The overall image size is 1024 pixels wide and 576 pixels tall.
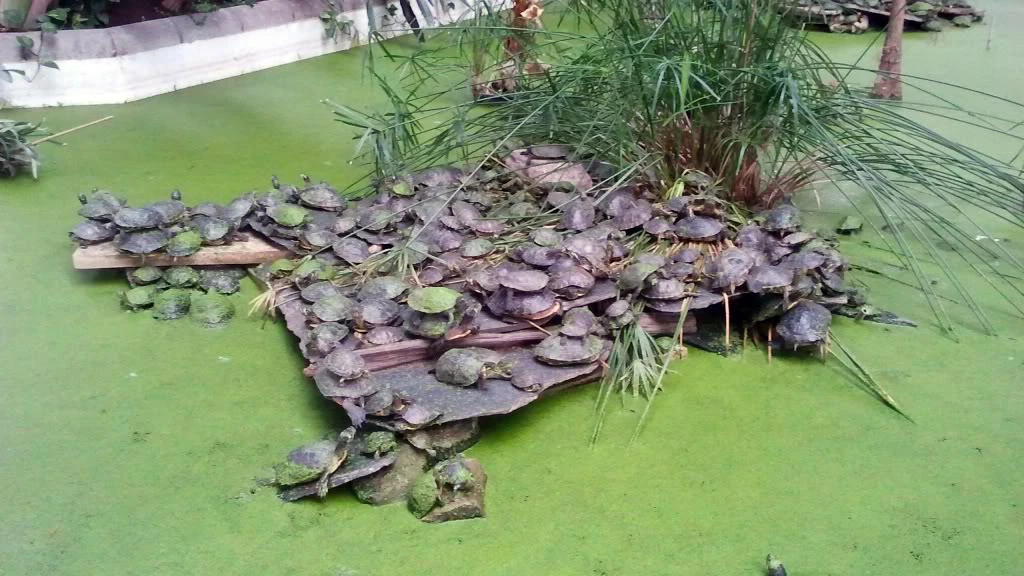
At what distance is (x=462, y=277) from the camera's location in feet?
7.48

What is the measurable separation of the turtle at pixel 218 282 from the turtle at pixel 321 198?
351mm

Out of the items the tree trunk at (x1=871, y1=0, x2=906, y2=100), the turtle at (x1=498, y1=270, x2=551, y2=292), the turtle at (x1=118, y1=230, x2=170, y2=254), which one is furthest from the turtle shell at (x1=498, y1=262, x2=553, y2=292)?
the tree trunk at (x1=871, y1=0, x2=906, y2=100)

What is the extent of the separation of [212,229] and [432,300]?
97 centimetres

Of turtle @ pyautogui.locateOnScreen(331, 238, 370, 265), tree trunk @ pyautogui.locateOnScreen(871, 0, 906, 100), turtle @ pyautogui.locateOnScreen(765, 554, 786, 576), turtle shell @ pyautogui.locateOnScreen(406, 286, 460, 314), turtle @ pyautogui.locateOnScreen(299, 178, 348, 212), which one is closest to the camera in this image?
turtle @ pyautogui.locateOnScreen(765, 554, 786, 576)

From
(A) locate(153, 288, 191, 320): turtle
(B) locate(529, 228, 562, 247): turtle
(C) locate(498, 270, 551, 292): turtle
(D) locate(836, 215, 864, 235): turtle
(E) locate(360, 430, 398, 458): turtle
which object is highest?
(B) locate(529, 228, 562, 247): turtle

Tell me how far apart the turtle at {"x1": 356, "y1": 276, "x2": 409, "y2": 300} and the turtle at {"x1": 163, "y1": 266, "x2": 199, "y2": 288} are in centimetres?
64

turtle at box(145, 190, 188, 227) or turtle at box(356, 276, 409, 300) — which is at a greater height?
turtle at box(145, 190, 188, 227)

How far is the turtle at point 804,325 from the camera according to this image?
6.93ft

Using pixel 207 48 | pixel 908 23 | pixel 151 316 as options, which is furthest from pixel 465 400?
pixel 908 23

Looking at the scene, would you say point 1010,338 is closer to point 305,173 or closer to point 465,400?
point 465,400

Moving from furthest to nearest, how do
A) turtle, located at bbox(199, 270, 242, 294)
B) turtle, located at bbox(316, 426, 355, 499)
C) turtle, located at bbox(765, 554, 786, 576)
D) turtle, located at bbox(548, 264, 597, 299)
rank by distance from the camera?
turtle, located at bbox(199, 270, 242, 294) → turtle, located at bbox(548, 264, 597, 299) → turtle, located at bbox(316, 426, 355, 499) → turtle, located at bbox(765, 554, 786, 576)

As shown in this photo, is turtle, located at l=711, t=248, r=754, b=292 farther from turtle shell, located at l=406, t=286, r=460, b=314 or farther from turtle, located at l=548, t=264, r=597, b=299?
turtle shell, located at l=406, t=286, r=460, b=314

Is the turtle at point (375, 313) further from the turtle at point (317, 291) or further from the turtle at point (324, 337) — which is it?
the turtle at point (317, 291)

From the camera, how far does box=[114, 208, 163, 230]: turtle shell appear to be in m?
2.39
